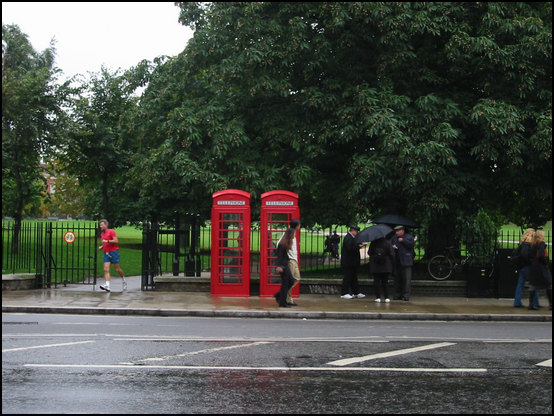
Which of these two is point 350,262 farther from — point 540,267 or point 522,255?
point 540,267

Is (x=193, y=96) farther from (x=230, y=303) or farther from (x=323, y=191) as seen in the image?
(x=230, y=303)

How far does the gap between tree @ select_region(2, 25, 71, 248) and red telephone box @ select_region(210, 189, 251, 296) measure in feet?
28.2

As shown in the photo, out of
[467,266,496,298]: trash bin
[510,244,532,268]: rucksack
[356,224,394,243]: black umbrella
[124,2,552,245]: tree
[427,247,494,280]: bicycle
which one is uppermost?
[124,2,552,245]: tree

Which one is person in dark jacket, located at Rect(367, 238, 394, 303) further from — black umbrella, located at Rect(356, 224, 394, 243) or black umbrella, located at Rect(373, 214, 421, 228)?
black umbrella, located at Rect(373, 214, 421, 228)

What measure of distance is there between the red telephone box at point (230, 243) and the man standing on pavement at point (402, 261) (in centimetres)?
361

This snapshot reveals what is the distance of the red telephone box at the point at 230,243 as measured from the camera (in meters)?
15.9

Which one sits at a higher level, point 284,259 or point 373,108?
point 373,108

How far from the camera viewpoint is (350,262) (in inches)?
637

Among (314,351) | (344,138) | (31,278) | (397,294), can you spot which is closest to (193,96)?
(344,138)

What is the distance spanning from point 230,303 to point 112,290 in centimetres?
426

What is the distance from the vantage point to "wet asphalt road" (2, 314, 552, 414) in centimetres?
618

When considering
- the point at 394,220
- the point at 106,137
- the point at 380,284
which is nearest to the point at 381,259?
the point at 380,284

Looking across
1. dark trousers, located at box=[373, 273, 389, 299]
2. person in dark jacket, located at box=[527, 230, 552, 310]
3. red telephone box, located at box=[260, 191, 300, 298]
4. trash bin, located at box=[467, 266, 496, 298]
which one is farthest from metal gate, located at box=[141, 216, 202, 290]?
person in dark jacket, located at box=[527, 230, 552, 310]

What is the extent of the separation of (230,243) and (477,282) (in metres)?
6.40
